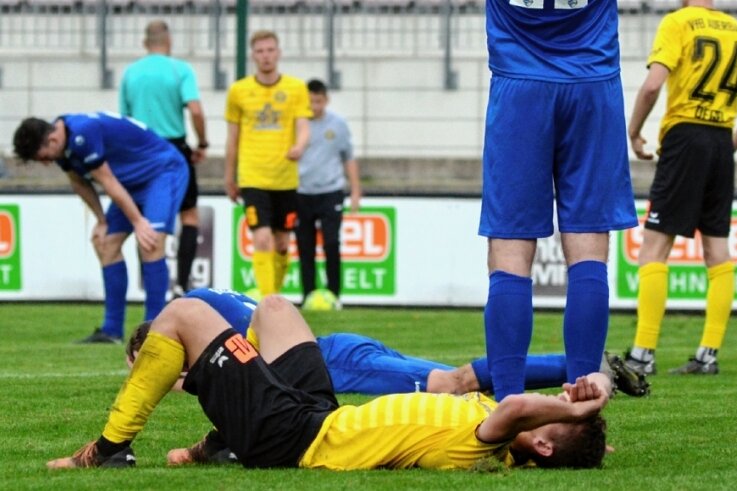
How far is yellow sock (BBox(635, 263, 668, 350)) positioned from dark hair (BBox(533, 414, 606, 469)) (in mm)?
3682

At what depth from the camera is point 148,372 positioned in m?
5.54

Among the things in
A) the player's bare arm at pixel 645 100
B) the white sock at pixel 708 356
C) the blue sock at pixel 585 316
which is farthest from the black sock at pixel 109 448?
the white sock at pixel 708 356

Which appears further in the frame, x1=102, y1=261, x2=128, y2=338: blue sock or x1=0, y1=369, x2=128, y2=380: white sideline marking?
x1=102, y1=261, x2=128, y2=338: blue sock

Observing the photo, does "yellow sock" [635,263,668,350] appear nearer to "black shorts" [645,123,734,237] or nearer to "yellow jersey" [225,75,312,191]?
"black shorts" [645,123,734,237]

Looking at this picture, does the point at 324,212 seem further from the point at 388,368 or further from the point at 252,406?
the point at 252,406

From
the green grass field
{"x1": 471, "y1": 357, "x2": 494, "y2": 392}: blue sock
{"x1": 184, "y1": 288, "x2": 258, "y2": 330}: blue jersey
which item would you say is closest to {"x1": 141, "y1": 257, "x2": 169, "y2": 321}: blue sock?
the green grass field

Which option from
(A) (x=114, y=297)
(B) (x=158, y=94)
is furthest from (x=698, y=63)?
(B) (x=158, y=94)

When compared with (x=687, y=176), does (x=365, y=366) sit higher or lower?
lower

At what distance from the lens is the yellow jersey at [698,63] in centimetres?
907

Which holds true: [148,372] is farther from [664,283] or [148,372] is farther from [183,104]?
[183,104]

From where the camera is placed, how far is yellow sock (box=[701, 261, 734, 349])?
30.6 ft

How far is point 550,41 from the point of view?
600cm

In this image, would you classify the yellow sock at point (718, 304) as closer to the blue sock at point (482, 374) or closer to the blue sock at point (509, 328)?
the blue sock at point (482, 374)

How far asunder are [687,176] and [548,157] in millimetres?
3368
